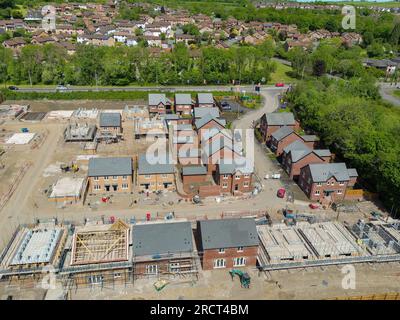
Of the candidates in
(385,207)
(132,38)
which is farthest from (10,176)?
(132,38)

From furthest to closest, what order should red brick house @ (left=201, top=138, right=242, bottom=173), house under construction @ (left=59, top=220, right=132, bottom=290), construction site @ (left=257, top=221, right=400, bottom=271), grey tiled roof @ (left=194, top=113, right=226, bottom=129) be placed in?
grey tiled roof @ (left=194, top=113, right=226, bottom=129), red brick house @ (left=201, top=138, right=242, bottom=173), construction site @ (left=257, top=221, right=400, bottom=271), house under construction @ (left=59, top=220, right=132, bottom=290)

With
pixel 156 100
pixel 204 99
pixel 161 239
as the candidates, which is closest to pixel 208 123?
pixel 204 99

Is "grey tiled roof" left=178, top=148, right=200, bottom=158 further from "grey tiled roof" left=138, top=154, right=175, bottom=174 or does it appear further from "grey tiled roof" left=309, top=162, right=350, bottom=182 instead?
"grey tiled roof" left=309, top=162, right=350, bottom=182

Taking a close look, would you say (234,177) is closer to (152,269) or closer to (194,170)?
(194,170)

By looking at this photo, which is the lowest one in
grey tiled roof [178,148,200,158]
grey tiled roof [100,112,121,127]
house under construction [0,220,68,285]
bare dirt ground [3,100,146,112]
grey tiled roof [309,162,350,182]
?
bare dirt ground [3,100,146,112]

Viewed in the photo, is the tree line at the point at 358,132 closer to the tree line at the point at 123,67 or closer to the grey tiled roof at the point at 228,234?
the grey tiled roof at the point at 228,234

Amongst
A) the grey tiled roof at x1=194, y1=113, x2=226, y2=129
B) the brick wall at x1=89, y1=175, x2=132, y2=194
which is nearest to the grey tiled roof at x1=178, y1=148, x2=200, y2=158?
the grey tiled roof at x1=194, y1=113, x2=226, y2=129

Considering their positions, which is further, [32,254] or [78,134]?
[78,134]
